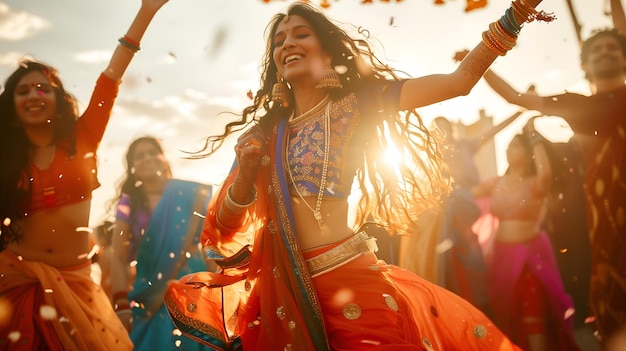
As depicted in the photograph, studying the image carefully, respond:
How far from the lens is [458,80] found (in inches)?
106

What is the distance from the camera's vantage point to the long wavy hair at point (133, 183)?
265 inches

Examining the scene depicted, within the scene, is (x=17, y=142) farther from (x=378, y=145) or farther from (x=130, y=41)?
(x=378, y=145)

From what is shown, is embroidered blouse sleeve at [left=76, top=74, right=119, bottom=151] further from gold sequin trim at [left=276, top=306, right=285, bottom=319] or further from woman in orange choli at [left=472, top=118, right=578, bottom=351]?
woman in orange choli at [left=472, top=118, right=578, bottom=351]

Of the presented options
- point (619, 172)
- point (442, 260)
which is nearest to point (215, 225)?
point (619, 172)

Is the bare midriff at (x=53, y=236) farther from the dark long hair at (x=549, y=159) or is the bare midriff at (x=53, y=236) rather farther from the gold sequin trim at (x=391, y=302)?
the dark long hair at (x=549, y=159)

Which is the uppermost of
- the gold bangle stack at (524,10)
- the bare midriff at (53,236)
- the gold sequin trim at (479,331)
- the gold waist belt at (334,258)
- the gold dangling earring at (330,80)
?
the gold bangle stack at (524,10)

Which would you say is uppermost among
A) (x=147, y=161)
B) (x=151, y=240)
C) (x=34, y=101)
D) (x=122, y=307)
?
(x=34, y=101)

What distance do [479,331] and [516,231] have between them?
3.97 meters

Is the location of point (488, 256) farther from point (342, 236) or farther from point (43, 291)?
point (43, 291)

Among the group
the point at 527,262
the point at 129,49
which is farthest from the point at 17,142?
the point at 527,262

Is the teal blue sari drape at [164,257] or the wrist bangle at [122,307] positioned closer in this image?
the teal blue sari drape at [164,257]

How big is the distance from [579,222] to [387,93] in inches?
203

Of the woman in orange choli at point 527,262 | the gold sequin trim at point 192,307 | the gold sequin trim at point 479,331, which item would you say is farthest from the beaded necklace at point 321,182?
the woman in orange choli at point 527,262

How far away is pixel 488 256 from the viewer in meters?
6.99
